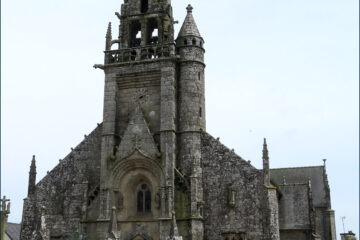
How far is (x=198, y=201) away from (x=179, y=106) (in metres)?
6.71

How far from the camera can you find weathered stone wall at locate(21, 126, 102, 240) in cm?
3319

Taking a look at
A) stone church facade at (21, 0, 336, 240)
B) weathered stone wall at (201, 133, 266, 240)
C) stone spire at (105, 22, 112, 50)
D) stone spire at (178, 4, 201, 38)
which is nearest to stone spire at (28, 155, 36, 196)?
stone church facade at (21, 0, 336, 240)

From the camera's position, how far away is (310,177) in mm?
46750

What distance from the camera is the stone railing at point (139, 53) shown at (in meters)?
34.8

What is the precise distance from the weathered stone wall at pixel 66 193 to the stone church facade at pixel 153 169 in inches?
2.6

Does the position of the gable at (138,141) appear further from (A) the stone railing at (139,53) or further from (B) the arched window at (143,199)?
(A) the stone railing at (139,53)

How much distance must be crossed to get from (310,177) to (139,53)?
2089cm

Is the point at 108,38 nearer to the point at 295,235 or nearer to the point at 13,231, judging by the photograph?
the point at 295,235

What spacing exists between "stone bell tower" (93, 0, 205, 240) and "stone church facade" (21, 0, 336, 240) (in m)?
0.07

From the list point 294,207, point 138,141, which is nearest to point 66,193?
point 138,141

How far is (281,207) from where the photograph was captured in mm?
40094

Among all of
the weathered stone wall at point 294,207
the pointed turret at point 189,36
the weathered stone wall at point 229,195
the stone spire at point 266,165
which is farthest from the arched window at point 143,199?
Result: the weathered stone wall at point 294,207

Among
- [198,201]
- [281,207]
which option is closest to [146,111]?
[198,201]

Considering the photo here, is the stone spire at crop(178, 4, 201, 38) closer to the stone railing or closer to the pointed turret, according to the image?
the pointed turret
